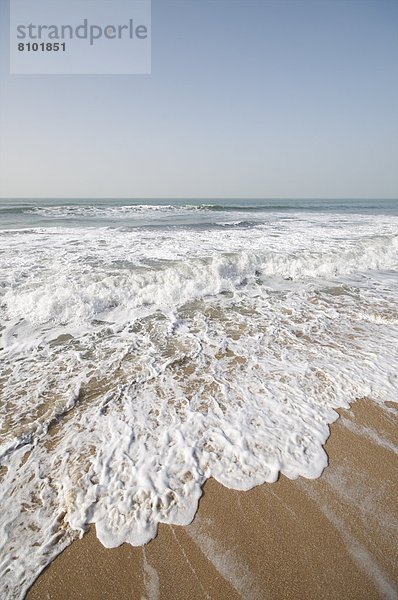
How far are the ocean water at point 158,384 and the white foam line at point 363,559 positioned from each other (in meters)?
0.41

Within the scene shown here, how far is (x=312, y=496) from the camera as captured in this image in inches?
103

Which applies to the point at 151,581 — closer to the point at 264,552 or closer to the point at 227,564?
the point at 227,564

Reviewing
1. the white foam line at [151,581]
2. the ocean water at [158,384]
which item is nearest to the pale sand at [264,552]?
the white foam line at [151,581]

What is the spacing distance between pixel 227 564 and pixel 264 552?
301 mm

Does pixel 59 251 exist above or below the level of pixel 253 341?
above

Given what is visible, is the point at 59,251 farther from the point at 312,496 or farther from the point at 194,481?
the point at 312,496

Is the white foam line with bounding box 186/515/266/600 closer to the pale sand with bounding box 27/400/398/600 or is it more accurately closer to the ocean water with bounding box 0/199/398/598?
the pale sand with bounding box 27/400/398/600

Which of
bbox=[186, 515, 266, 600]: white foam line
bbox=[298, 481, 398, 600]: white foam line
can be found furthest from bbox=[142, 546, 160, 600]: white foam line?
bbox=[298, 481, 398, 600]: white foam line

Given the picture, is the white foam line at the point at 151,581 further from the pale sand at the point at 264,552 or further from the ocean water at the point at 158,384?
the ocean water at the point at 158,384

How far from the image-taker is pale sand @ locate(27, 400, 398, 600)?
6.69 feet

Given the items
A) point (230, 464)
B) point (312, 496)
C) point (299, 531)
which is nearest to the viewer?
point (299, 531)

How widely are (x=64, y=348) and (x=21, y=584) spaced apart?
3.47m

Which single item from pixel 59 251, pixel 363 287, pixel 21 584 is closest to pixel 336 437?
pixel 21 584

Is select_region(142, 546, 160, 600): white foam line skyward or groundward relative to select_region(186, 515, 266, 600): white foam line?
groundward
